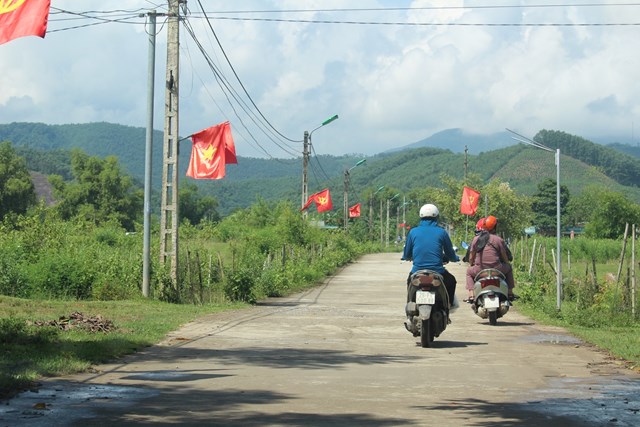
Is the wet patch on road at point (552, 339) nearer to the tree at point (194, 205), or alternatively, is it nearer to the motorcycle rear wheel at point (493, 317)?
the motorcycle rear wheel at point (493, 317)

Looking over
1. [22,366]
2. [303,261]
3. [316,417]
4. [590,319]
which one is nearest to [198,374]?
[22,366]

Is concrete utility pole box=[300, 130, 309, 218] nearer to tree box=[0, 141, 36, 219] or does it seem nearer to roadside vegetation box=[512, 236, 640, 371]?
roadside vegetation box=[512, 236, 640, 371]

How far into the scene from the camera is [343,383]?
31.3 feet

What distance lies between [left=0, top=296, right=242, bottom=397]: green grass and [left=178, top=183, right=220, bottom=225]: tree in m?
109

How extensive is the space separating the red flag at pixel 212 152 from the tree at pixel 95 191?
274 feet

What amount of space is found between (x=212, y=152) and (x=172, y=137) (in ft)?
4.85

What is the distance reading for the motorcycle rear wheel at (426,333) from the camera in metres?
13.2

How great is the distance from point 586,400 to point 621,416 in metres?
0.90

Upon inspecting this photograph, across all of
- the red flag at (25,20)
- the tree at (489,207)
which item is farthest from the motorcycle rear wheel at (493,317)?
the tree at (489,207)

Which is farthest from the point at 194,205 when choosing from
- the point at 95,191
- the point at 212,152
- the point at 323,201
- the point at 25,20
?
the point at 25,20

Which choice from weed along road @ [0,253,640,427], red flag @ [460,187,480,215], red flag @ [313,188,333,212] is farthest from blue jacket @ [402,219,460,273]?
red flag @ [460,187,480,215]

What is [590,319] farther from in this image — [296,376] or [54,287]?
[54,287]

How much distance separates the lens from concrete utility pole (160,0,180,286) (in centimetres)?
2253

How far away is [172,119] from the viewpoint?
22688mm
